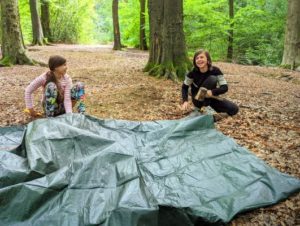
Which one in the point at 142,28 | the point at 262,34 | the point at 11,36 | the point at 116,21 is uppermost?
the point at 116,21

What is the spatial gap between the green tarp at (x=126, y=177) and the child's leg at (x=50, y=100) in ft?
1.69

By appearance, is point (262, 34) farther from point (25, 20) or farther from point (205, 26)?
point (25, 20)

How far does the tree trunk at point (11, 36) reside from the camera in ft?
25.5

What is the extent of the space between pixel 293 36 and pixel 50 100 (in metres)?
8.19

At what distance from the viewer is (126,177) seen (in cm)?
235

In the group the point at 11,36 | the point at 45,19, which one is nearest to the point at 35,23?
the point at 45,19

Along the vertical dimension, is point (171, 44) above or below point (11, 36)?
below

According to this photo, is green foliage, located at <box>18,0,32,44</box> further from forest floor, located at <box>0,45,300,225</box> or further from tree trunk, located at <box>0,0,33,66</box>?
forest floor, located at <box>0,45,300,225</box>

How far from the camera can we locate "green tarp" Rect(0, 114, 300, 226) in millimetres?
2084

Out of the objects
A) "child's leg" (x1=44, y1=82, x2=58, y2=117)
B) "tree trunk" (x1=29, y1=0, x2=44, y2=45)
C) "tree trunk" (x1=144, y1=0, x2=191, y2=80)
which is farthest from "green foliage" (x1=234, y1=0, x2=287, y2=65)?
"child's leg" (x1=44, y1=82, x2=58, y2=117)

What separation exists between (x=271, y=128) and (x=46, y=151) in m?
2.55

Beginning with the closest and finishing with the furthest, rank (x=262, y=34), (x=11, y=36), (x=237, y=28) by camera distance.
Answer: (x=11, y=36) → (x=237, y=28) → (x=262, y=34)

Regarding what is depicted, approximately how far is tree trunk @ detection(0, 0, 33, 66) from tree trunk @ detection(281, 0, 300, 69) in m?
7.22

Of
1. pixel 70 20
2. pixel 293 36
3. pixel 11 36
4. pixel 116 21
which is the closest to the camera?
pixel 11 36
